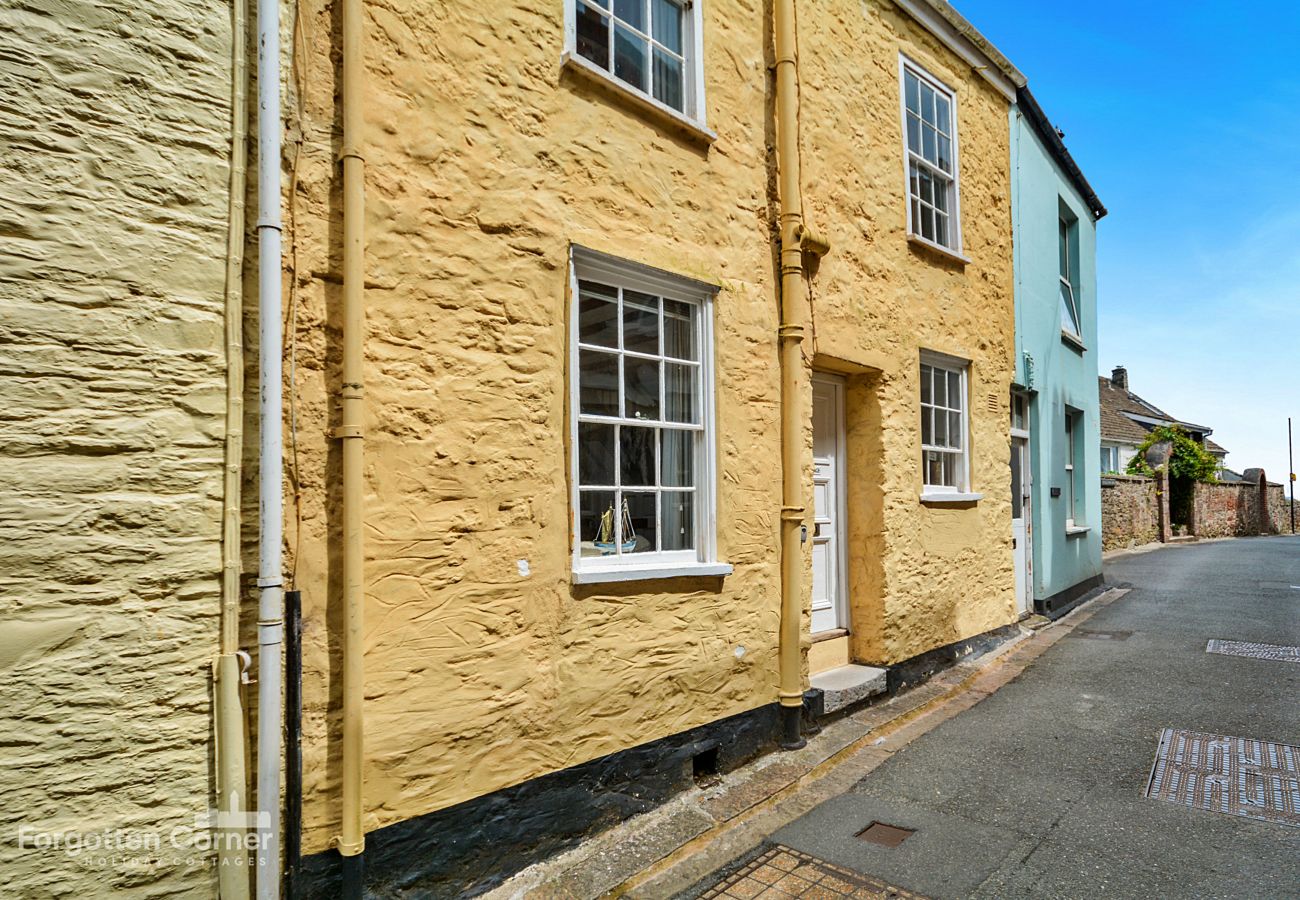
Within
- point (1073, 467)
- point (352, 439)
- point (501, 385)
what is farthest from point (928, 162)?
point (352, 439)

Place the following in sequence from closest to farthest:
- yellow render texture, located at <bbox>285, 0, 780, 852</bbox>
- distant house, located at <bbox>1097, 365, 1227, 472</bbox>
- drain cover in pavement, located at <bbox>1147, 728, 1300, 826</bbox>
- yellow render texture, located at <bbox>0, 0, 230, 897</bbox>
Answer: yellow render texture, located at <bbox>0, 0, 230, 897</bbox> → yellow render texture, located at <bbox>285, 0, 780, 852</bbox> → drain cover in pavement, located at <bbox>1147, 728, 1300, 826</bbox> → distant house, located at <bbox>1097, 365, 1227, 472</bbox>

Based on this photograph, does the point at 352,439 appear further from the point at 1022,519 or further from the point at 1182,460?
the point at 1182,460

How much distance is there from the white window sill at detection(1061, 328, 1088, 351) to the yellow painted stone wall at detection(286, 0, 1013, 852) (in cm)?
663

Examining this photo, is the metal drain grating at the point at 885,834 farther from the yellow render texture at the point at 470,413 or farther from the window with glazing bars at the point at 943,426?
the window with glazing bars at the point at 943,426

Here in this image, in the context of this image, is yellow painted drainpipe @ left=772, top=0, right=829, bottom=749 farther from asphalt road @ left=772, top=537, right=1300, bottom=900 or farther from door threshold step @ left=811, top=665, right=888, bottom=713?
asphalt road @ left=772, top=537, right=1300, bottom=900

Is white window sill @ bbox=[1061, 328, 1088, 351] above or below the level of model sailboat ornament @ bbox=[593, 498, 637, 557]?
above

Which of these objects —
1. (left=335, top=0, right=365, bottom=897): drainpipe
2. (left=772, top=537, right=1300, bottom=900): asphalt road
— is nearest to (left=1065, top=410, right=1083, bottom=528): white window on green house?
(left=772, top=537, right=1300, bottom=900): asphalt road

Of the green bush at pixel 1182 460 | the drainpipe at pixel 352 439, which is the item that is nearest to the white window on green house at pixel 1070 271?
the drainpipe at pixel 352 439

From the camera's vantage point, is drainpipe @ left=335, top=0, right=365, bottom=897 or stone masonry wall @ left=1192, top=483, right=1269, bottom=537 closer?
drainpipe @ left=335, top=0, right=365, bottom=897

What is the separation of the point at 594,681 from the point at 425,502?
4.75ft

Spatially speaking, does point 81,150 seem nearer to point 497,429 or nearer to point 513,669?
point 497,429

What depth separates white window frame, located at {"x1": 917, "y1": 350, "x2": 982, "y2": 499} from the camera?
7.45 meters

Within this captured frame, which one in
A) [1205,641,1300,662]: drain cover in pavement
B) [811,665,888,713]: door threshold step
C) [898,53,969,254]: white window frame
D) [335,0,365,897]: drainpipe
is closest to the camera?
[335,0,365,897]: drainpipe

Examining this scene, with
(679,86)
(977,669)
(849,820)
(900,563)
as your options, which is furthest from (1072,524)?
(679,86)
